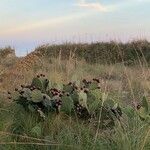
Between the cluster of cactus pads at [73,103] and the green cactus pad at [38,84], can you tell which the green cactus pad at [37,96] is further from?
the green cactus pad at [38,84]

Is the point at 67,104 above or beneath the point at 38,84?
beneath

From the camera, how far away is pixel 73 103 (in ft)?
19.1

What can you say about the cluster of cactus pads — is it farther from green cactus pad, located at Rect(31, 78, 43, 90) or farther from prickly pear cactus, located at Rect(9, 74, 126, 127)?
green cactus pad, located at Rect(31, 78, 43, 90)

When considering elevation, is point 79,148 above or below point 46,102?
below

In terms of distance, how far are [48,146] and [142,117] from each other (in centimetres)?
121

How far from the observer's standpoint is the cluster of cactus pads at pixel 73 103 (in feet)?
18.7

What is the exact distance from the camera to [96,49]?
77.0 ft

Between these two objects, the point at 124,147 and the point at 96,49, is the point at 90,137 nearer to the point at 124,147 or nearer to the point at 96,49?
the point at 124,147

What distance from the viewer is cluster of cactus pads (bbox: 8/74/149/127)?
18.7 feet

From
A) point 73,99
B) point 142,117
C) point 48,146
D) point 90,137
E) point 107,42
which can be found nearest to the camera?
point 48,146

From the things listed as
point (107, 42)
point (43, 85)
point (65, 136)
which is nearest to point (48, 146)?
point (65, 136)

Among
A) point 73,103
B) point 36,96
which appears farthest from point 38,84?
point 73,103

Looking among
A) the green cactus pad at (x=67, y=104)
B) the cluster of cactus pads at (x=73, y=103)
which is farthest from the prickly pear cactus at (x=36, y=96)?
the green cactus pad at (x=67, y=104)

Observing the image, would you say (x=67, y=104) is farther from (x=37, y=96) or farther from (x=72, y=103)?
(x=37, y=96)
